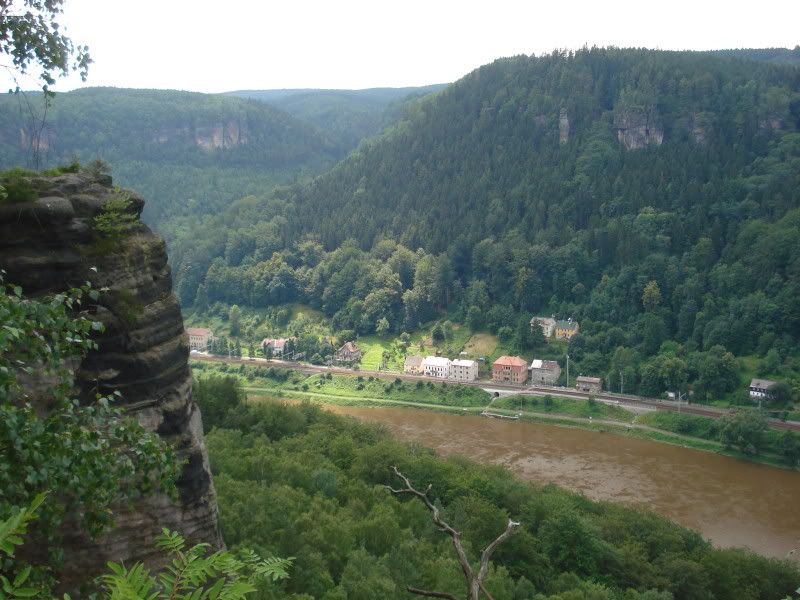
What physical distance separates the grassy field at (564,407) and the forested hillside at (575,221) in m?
3.78

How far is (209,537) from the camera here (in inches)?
358

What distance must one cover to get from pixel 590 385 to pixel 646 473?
1526 centimetres

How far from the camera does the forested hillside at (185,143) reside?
124 m

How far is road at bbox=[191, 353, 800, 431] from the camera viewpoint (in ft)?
144

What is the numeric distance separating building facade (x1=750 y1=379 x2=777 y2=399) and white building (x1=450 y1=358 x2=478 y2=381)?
19652 millimetres

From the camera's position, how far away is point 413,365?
56875mm

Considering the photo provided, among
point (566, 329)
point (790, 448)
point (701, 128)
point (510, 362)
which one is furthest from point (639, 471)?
point (701, 128)

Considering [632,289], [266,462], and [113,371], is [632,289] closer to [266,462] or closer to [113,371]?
[266,462]

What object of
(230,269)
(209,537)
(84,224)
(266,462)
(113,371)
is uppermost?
(84,224)

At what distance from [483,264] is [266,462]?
2156 inches

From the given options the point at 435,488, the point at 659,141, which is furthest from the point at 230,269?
the point at 435,488

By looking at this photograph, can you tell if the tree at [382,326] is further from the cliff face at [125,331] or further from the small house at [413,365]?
the cliff face at [125,331]

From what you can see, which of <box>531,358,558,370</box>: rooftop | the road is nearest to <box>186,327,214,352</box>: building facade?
the road

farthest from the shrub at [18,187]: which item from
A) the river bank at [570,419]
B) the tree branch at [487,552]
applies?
the river bank at [570,419]
